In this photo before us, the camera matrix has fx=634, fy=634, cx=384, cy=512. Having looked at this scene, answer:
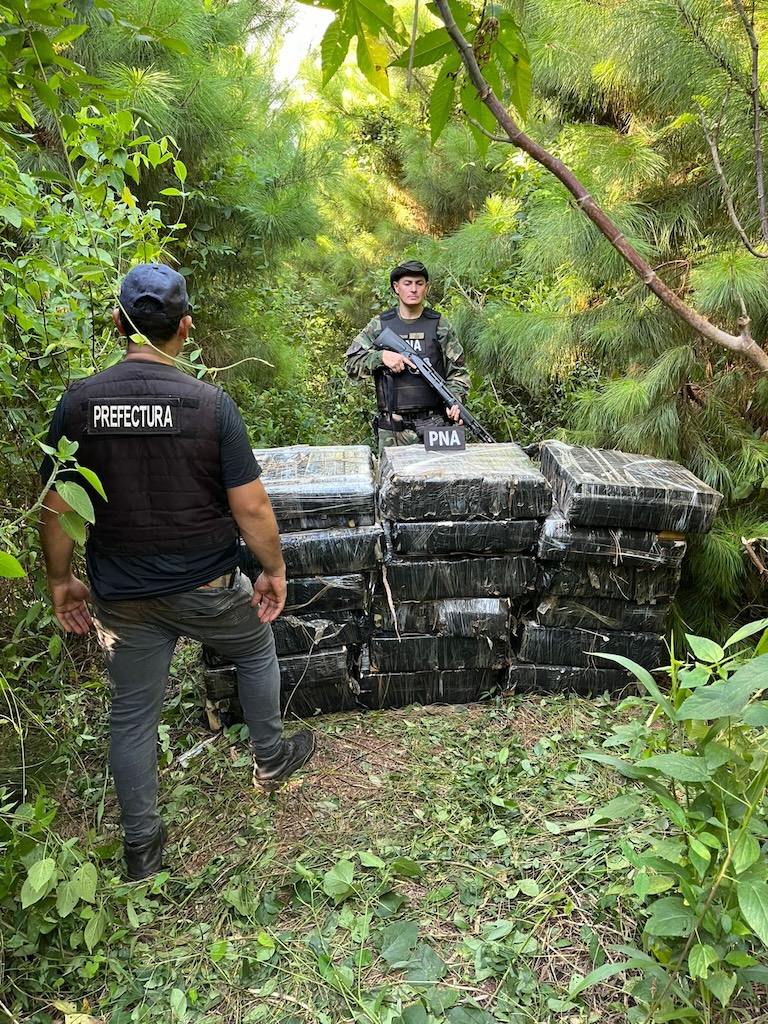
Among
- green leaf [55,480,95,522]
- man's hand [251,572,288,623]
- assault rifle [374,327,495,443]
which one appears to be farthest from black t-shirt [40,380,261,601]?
assault rifle [374,327,495,443]

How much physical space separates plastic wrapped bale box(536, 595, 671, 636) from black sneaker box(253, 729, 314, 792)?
41.1 inches

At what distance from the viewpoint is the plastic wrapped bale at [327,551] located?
7.60ft

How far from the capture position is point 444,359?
3.75m

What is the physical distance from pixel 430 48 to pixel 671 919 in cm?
153

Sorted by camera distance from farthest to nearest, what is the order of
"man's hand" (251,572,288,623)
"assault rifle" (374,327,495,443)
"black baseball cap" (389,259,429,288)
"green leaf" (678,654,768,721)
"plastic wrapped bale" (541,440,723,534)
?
1. "black baseball cap" (389,259,429,288)
2. "assault rifle" (374,327,495,443)
3. "plastic wrapped bale" (541,440,723,534)
4. "man's hand" (251,572,288,623)
5. "green leaf" (678,654,768,721)

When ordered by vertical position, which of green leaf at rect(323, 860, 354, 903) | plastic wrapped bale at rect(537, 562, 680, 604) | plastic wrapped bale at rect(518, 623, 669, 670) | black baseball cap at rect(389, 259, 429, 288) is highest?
black baseball cap at rect(389, 259, 429, 288)

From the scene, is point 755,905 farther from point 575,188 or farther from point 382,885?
point 575,188

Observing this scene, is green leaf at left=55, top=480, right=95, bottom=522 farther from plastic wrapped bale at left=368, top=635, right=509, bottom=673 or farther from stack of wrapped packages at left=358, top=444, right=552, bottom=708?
plastic wrapped bale at left=368, top=635, right=509, bottom=673

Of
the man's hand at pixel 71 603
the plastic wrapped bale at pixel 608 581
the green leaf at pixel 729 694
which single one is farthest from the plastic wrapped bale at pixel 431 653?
the green leaf at pixel 729 694

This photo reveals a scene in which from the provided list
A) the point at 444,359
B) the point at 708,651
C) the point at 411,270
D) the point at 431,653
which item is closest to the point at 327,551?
the point at 431,653

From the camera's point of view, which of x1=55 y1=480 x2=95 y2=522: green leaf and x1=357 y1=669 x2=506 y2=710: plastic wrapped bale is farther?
x1=357 y1=669 x2=506 y2=710: plastic wrapped bale

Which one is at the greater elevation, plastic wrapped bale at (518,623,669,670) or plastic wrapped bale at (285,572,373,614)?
plastic wrapped bale at (285,572,373,614)

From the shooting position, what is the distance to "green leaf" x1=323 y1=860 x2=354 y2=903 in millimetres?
1742

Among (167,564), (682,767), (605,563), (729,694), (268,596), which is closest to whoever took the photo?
(729,694)
